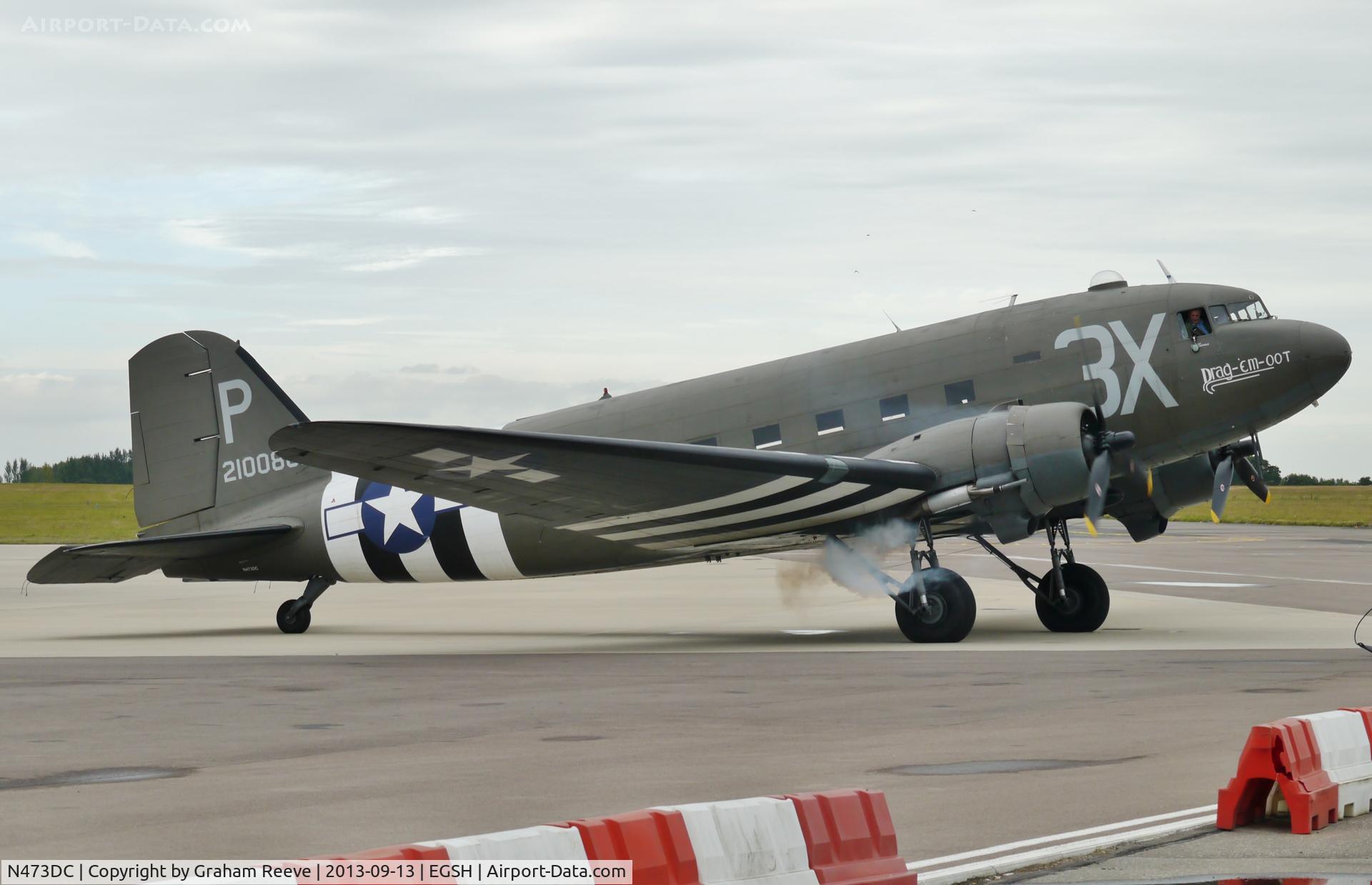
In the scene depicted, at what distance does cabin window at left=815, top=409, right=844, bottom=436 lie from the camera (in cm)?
2042

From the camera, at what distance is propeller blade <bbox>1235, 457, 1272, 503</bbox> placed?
21016 millimetres

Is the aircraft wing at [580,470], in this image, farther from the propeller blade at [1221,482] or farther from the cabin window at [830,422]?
the propeller blade at [1221,482]

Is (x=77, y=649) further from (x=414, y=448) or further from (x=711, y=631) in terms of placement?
(x=711, y=631)

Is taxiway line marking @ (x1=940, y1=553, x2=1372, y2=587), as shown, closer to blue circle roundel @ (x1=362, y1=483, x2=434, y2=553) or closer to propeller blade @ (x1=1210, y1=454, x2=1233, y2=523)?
propeller blade @ (x1=1210, y1=454, x2=1233, y2=523)

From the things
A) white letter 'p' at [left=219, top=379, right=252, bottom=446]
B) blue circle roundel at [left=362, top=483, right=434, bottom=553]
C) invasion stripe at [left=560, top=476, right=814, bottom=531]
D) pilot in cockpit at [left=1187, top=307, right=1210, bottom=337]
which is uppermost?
white letter 'p' at [left=219, top=379, right=252, bottom=446]

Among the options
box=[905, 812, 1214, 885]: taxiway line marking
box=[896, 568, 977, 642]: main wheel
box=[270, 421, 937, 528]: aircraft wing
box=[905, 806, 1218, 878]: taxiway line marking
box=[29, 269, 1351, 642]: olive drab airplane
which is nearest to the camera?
box=[905, 812, 1214, 885]: taxiway line marking

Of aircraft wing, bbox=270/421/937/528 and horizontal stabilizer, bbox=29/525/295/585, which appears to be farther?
horizontal stabilizer, bbox=29/525/295/585

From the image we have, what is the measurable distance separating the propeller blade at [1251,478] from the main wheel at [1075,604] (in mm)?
2777

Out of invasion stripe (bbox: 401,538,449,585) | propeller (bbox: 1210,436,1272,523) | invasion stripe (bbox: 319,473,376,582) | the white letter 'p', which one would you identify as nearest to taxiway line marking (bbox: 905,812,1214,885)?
propeller (bbox: 1210,436,1272,523)

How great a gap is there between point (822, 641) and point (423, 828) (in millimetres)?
12643

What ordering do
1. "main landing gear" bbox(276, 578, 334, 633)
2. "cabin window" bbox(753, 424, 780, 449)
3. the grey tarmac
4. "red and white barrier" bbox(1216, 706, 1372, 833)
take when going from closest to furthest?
"red and white barrier" bbox(1216, 706, 1372, 833) → the grey tarmac → "cabin window" bbox(753, 424, 780, 449) → "main landing gear" bbox(276, 578, 334, 633)

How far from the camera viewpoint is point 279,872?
4328 mm

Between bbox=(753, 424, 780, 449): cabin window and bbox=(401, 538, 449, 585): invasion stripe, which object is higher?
bbox=(753, 424, 780, 449): cabin window

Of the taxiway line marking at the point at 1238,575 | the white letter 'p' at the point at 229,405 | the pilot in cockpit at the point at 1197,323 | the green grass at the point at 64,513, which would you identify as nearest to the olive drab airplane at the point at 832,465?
the pilot in cockpit at the point at 1197,323
